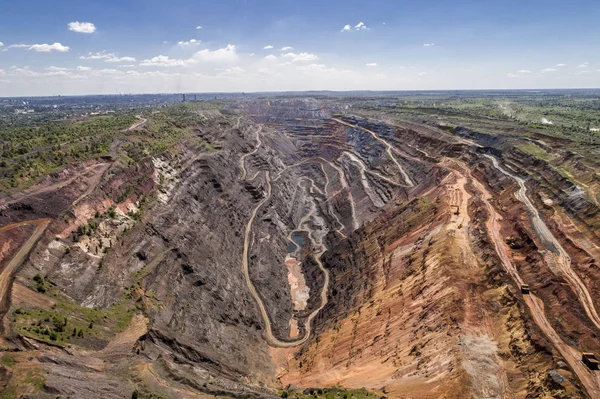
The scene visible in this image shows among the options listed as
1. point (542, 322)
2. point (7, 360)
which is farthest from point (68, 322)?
point (542, 322)

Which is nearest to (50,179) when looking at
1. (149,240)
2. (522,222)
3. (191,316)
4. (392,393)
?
(149,240)

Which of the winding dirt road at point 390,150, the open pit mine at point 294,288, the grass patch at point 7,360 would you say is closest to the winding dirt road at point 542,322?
the open pit mine at point 294,288

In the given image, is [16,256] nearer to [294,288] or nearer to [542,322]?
[294,288]

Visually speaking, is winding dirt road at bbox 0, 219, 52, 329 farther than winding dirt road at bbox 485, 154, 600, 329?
No

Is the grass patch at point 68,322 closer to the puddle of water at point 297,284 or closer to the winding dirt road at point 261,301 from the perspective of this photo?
the winding dirt road at point 261,301

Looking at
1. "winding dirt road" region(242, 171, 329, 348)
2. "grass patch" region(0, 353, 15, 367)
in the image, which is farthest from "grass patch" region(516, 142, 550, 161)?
"grass patch" region(0, 353, 15, 367)

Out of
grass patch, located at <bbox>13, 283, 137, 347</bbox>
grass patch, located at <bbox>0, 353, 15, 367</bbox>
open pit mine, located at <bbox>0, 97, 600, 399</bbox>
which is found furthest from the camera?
grass patch, located at <bbox>13, 283, 137, 347</bbox>

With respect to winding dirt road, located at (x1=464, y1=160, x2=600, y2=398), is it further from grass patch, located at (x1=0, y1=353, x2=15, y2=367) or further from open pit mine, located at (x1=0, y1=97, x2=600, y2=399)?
grass patch, located at (x1=0, y1=353, x2=15, y2=367)

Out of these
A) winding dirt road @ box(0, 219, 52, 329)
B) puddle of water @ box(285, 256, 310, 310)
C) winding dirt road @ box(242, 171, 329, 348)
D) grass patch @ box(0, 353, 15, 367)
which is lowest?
puddle of water @ box(285, 256, 310, 310)

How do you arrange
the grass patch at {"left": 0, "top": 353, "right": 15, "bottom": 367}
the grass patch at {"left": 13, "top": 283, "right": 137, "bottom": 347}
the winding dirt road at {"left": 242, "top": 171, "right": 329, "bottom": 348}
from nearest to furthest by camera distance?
the grass patch at {"left": 0, "top": 353, "right": 15, "bottom": 367} < the grass patch at {"left": 13, "top": 283, "right": 137, "bottom": 347} < the winding dirt road at {"left": 242, "top": 171, "right": 329, "bottom": 348}
